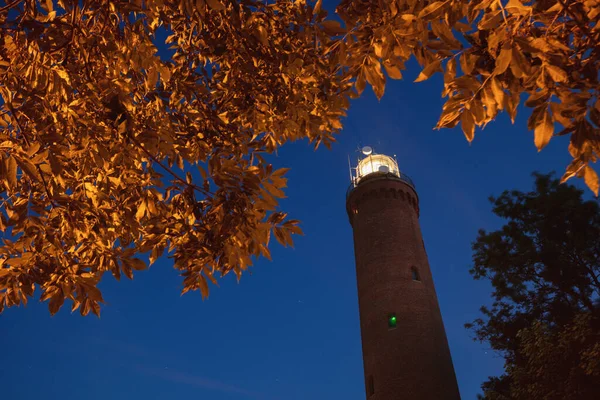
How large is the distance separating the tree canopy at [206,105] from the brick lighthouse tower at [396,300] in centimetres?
1707

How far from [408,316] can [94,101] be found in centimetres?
1936

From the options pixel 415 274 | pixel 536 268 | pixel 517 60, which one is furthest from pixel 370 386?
pixel 517 60

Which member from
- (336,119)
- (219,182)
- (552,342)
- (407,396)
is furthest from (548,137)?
(407,396)

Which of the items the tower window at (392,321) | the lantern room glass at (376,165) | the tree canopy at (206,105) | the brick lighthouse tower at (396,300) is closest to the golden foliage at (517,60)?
the tree canopy at (206,105)

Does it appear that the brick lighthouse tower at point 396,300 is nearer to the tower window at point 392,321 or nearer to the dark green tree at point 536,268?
the tower window at point 392,321

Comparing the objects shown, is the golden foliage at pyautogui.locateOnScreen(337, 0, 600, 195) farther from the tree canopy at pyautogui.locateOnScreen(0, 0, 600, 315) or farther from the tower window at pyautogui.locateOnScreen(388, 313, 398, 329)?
the tower window at pyautogui.locateOnScreen(388, 313, 398, 329)

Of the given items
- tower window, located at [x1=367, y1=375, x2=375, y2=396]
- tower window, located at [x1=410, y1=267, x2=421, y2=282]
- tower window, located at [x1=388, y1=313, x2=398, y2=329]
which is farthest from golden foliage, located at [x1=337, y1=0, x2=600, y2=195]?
tower window, located at [x1=410, y1=267, x2=421, y2=282]

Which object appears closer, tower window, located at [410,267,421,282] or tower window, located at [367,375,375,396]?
tower window, located at [367,375,375,396]

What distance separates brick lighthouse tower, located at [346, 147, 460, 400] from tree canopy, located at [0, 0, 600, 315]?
672 inches

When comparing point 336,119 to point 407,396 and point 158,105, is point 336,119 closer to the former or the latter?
point 158,105

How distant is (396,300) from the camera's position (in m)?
21.4

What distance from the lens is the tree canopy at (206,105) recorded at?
2.19 m

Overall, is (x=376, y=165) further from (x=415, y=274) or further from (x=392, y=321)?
(x=392, y=321)

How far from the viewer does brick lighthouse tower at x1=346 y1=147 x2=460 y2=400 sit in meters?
19.5
